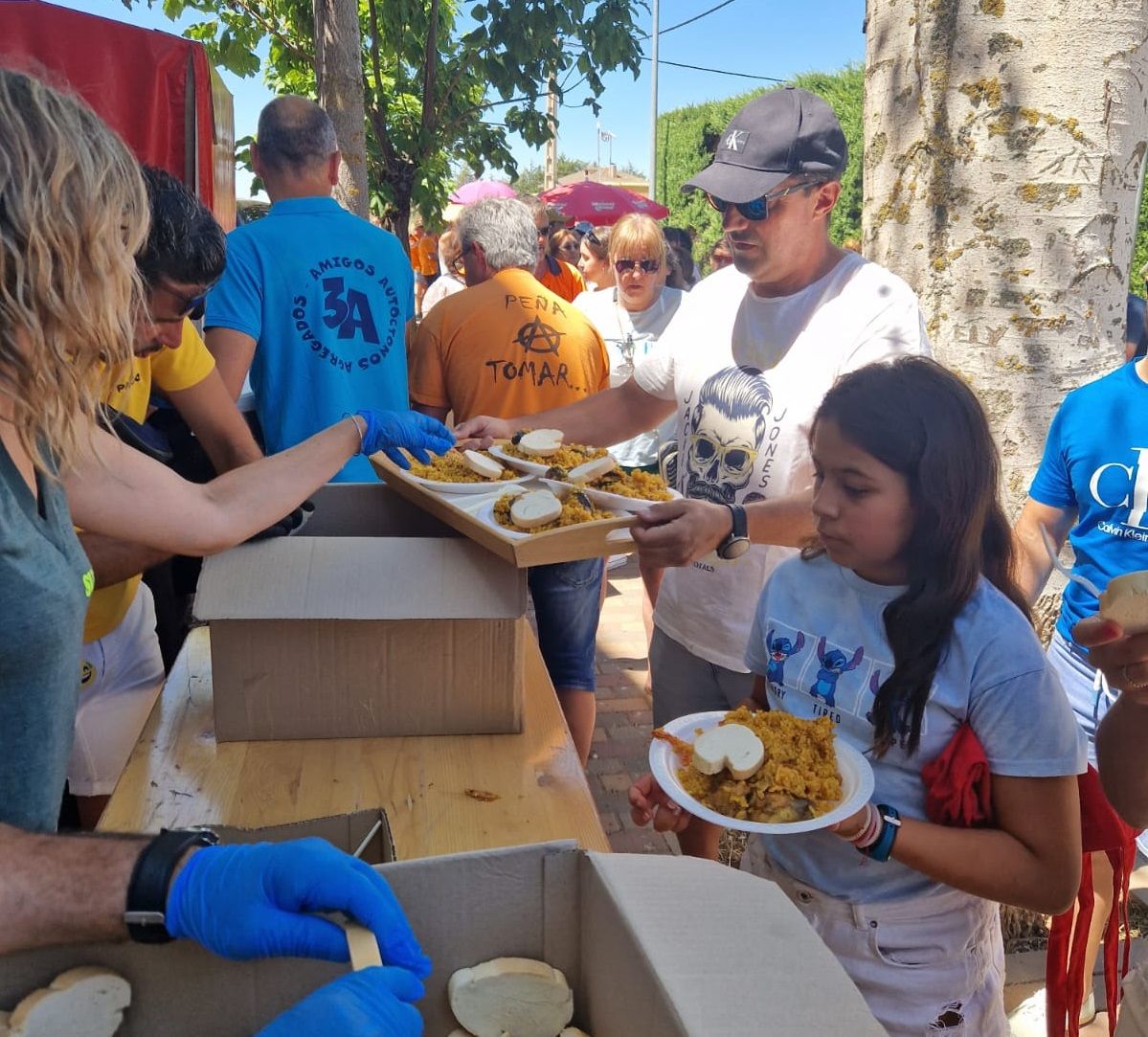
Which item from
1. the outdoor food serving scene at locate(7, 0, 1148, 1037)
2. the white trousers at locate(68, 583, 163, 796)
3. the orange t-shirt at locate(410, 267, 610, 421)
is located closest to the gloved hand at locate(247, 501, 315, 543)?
the outdoor food serving scene at locate(7, 0, 1148, 1037)

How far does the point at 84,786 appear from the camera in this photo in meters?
2.13

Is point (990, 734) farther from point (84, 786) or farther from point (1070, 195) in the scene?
point (84, 786)

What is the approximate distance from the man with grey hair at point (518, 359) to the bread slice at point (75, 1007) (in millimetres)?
2329

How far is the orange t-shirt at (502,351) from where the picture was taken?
11.4 feet

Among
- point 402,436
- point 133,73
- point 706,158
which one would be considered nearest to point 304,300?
point 402,436

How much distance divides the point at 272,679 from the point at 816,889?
3.46 feet

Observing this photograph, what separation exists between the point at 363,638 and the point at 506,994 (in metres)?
0.85

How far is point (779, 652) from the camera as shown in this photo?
5.44 ft

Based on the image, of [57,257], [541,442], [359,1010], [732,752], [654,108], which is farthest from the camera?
[654,108]

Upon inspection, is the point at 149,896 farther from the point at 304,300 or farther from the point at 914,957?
the point at 304,300

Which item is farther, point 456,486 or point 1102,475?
point 1102,475

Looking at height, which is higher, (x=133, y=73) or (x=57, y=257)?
(x=133, y=73)

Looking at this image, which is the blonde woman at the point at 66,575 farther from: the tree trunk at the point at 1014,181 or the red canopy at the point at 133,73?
the red canopy at the point at 133,73

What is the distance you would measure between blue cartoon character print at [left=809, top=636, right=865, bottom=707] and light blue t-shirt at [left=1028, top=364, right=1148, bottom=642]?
108 centimetres
